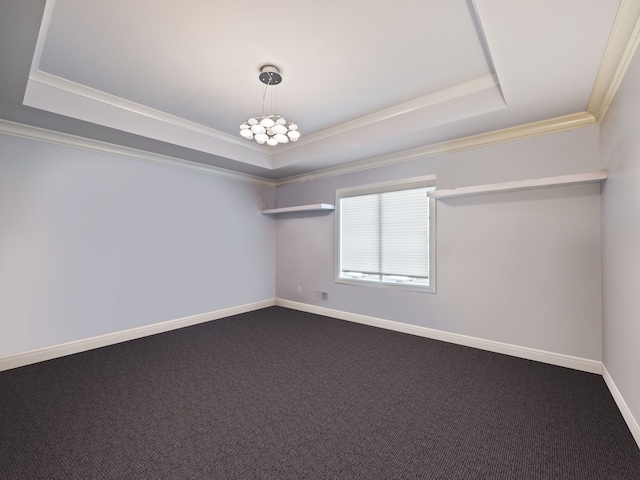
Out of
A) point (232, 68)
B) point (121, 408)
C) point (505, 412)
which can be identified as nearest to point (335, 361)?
point (505, 412)

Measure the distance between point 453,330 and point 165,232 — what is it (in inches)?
162

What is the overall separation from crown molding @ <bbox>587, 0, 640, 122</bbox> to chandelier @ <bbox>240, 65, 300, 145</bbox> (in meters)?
2.23

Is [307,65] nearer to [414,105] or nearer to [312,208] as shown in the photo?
[414,105]

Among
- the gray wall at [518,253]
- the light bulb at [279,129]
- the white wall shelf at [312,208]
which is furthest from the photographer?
the white wall shelf at [312,208]

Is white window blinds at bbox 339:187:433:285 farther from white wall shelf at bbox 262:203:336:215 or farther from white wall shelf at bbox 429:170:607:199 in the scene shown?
white wall shelf at bbox 429:170:607:199

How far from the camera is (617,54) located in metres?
1.97

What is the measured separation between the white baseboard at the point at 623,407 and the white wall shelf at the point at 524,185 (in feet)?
5.62

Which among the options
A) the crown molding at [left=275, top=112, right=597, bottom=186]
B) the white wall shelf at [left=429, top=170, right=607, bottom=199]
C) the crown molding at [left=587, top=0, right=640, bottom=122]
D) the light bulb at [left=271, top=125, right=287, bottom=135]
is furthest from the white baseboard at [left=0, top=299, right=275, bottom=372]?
the crown molding at [left=587, top=0, right=640, bottom=122]

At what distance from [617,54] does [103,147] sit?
193 inches

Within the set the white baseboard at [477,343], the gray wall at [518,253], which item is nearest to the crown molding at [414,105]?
the gray wall at [518,253]

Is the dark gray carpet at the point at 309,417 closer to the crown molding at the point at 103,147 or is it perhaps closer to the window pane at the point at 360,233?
the window pane at the point at 360,233

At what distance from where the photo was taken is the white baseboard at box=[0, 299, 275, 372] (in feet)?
9.99

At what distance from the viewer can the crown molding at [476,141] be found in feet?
9.59

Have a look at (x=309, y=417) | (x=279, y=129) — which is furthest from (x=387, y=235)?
(x=309, y=417)
